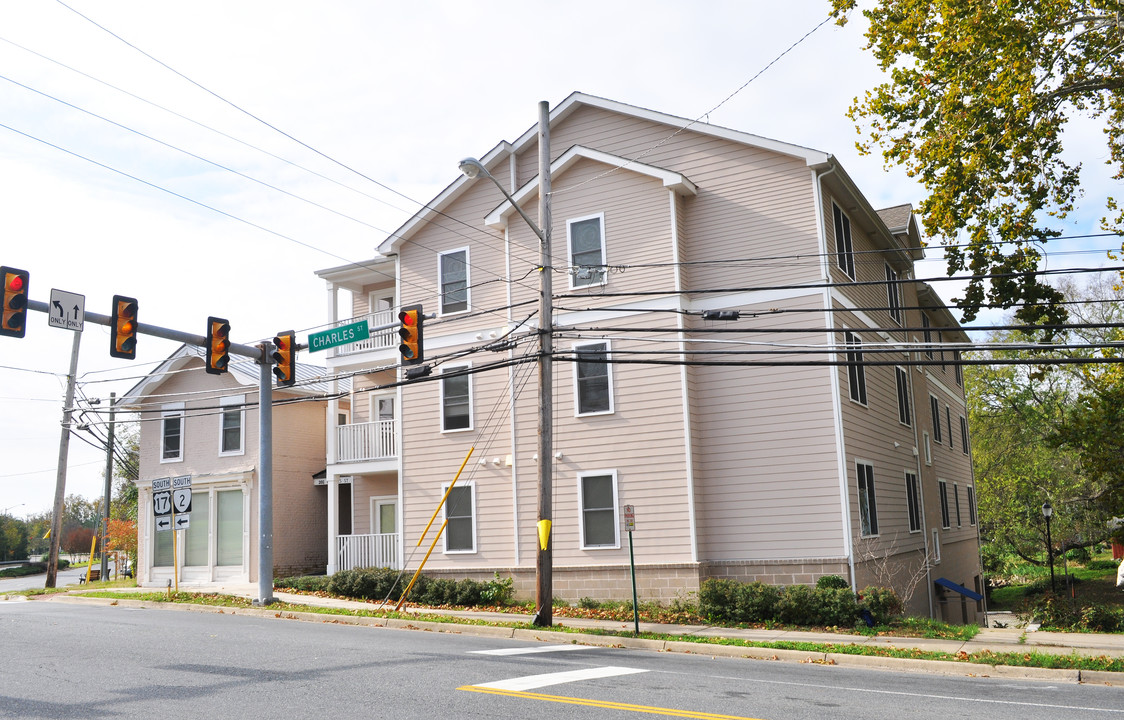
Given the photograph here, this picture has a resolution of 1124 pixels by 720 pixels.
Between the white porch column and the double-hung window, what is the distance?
Result: 63.3 ft

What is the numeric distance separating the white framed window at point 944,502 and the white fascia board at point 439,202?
1850cm

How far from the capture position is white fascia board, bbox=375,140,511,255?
23.6 meters

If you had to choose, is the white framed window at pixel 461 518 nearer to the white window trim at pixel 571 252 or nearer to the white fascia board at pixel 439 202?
the white window trim at pixel 571 252

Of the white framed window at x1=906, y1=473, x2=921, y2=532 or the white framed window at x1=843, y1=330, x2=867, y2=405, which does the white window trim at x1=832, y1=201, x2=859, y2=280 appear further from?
the white framed window at x1=906, y1=473, x2=921, y2=532

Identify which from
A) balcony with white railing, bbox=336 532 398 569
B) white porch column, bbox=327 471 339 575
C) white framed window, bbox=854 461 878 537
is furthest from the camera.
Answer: white porch column, bbox=327 471 339 575

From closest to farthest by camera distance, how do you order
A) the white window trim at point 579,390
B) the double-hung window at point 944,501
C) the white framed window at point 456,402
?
1. the white window trim at point 579,390
2. the white framed window at point 456,402
3. the double-hung window at point 944,501

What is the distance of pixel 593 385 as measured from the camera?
20.9 metres

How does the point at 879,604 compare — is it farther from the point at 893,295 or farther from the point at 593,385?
the point at 893,295

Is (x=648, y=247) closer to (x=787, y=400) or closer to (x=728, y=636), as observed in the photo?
(x=787, y=400)

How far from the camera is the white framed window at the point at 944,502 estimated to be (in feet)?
96.6

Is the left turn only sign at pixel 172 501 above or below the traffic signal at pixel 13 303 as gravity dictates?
below

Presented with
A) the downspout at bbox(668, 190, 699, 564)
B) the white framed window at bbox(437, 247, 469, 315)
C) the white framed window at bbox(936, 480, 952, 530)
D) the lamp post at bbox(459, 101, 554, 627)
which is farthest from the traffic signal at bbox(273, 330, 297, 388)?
the white framed window at bbox(936, 480, 952, 530)

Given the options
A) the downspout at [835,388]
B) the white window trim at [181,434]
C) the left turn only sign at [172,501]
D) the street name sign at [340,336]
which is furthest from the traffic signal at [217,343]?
the white window trim at [181,434]

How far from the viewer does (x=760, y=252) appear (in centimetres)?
1997
